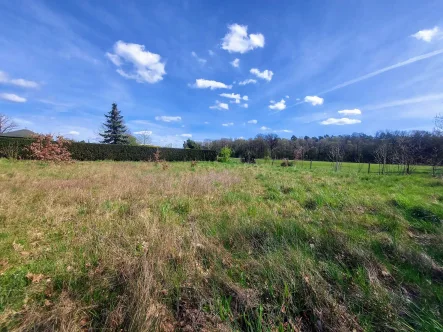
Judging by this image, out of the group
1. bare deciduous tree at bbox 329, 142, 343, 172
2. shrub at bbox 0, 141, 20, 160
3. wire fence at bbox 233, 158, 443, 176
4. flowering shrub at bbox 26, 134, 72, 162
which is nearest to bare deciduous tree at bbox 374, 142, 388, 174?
wire fence at bbox 233, 158, 443, 176

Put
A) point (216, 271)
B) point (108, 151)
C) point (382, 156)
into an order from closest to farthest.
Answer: point (216, 271)
point (382, 156)
point (108, 151)

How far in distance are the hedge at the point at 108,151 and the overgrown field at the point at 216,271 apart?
642 inches

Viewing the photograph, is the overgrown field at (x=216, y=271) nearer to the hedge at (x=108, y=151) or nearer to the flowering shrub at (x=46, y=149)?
the flowering shrub at (x=46, y=149)

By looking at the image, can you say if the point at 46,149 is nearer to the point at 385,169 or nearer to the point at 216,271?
the point at 216,271

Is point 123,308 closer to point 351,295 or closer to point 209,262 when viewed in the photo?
point 209,262

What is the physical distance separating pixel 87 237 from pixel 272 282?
2858 millimetres

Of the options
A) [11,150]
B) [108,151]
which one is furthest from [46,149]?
[108,151]

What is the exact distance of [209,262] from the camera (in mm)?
2627

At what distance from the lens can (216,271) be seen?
2.39m

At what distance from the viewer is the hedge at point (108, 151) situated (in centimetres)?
1566

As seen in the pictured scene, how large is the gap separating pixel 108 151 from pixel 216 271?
74.6 ft

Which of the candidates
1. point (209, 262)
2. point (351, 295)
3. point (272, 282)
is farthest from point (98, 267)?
point (351, 295)

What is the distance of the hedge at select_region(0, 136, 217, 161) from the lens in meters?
15.7

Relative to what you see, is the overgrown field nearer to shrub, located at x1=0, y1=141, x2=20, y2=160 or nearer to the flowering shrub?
the flowering shrub
